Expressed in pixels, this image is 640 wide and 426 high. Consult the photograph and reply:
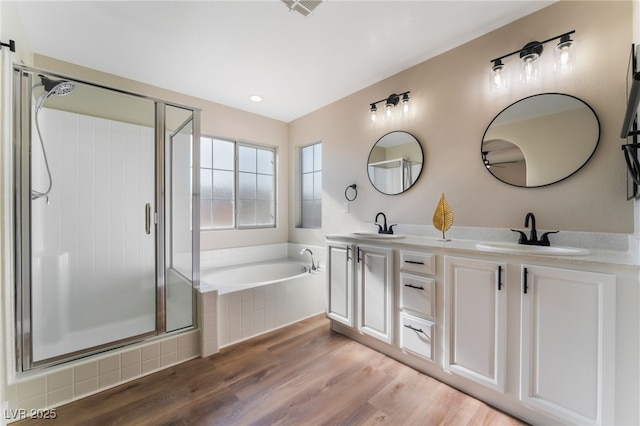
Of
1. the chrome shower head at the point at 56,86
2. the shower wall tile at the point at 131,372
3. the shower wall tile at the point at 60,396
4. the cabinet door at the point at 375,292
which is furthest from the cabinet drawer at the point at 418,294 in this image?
the chrome shower head at the point at 56,86

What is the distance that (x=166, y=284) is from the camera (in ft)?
6.97

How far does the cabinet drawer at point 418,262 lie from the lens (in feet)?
5.58

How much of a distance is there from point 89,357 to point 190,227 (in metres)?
1.05

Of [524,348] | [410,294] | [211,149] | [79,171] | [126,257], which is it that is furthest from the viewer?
[211,149]

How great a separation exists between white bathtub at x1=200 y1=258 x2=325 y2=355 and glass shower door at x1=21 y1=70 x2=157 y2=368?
473mm

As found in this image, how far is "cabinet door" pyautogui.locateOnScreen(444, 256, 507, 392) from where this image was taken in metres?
1.41

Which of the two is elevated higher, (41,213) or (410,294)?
(41,213)

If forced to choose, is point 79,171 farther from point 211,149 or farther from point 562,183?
A: point 562,183

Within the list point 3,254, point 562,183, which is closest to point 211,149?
point 3,254

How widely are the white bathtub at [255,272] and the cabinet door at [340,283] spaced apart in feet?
1.55

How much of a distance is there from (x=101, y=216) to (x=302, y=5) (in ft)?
8.16

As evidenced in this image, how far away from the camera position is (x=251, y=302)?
7.63 feet

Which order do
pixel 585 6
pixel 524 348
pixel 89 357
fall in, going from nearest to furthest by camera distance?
pixel 524 348 → pixel 585 6 → pixel 89 357

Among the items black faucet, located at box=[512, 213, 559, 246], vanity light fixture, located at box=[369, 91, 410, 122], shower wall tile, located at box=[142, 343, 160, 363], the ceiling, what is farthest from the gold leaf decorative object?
shower wall tile, located at box=[142, 343, 160, 363]
